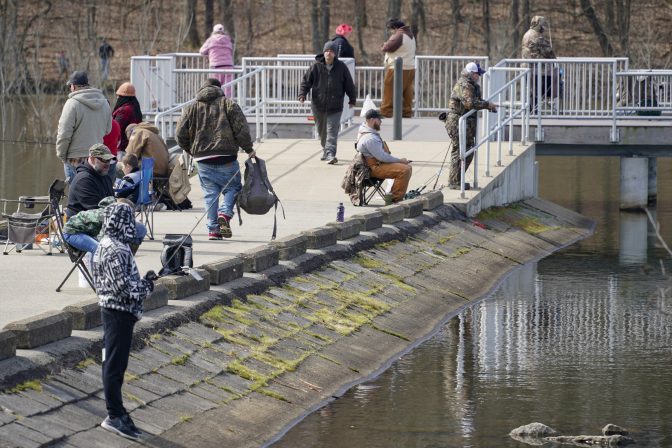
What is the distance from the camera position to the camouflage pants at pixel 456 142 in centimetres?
2203

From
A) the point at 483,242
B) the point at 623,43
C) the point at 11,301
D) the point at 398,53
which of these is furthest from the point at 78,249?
the point at 623,43

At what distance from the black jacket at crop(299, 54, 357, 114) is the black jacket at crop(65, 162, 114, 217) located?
33.7 feet

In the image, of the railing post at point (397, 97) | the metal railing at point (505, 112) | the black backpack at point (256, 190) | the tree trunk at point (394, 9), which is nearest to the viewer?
the black backpack at point (256, 190)

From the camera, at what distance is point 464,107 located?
71.8 feet

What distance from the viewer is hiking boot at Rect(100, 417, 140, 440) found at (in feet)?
34.2

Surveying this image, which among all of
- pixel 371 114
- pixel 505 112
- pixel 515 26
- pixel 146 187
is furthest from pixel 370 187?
pixel 515 26

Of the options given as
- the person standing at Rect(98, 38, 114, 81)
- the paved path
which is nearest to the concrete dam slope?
the paved path

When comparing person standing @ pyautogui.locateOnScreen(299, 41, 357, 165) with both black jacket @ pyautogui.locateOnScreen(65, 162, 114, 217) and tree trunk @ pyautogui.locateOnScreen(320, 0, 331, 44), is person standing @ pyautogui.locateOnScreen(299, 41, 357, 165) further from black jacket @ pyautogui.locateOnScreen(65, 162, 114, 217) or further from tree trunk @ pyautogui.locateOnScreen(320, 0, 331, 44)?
tree trunk @ pyautogui.locateOnScreen(320, 0, 331, 44)

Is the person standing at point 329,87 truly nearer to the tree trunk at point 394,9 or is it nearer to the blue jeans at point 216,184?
the blue jeans at point 216,184

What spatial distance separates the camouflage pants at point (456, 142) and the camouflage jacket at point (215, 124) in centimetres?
574

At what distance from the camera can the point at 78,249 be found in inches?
515

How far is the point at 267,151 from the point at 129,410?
1456cm

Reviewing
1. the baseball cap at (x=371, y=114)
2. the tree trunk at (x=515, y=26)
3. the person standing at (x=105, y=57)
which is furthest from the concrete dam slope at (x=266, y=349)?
the tree trunk at (x=515, y=26)

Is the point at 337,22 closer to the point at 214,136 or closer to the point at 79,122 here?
the point at 214,136
